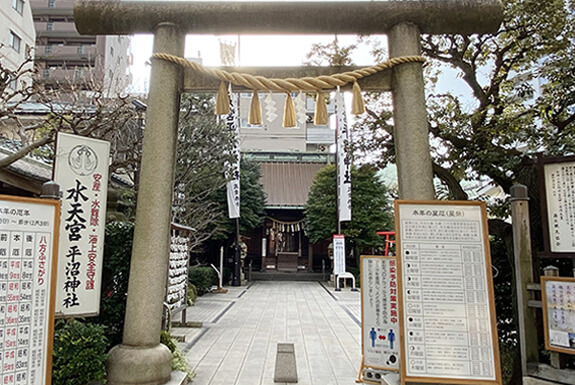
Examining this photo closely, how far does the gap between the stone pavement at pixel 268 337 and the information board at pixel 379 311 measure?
0.67 metres

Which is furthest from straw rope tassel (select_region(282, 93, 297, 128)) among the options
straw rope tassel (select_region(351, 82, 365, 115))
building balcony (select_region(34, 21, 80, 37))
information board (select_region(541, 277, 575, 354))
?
building balcony (select_region(34, 21, 80, 37))

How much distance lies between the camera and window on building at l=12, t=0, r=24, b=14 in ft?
77.6

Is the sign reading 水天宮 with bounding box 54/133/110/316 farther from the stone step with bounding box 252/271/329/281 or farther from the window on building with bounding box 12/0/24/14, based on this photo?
the window on building with bounding box 12/0/24/14

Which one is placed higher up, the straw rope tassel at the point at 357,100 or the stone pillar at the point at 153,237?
the straw rope tassel at the point at 357,100

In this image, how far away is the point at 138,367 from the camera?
12.7 ft

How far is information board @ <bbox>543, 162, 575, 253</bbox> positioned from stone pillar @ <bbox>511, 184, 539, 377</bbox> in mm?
197

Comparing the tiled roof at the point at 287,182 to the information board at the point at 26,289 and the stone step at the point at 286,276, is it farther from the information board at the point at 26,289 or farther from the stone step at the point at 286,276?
the information board at the point at 26,289

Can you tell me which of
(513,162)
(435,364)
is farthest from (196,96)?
(435,364)

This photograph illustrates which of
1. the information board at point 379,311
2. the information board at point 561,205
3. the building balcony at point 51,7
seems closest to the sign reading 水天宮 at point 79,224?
the information board at point 379,311

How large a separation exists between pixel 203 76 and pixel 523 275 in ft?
13.0

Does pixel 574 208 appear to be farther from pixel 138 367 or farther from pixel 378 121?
pixel 138 367

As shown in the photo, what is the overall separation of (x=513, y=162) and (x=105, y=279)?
16.8 feet

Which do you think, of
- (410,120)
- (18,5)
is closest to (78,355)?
(410,120)

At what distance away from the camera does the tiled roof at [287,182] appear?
73.4ft
